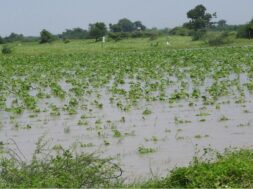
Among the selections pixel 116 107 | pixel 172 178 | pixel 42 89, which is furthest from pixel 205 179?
pixel 42 89

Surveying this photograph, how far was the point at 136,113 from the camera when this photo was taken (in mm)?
11703

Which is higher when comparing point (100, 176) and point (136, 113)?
point (100, 176)

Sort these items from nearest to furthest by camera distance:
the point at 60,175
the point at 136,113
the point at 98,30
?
the point at 60,175 < the point at 136,113 < the point at 98,30

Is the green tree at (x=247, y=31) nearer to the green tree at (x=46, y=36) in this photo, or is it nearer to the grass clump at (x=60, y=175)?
the green tree at (x=46, y=36)

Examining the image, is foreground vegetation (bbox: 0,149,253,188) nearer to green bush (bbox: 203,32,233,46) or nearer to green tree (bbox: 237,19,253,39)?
green bush (bbox: 203,32,233,46)

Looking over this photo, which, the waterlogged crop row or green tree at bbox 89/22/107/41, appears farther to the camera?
green tree at bbox 89/22/107/41

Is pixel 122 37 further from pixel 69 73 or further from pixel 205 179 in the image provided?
pixel 205 179

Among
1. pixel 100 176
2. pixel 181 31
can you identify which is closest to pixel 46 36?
pixel 181 31

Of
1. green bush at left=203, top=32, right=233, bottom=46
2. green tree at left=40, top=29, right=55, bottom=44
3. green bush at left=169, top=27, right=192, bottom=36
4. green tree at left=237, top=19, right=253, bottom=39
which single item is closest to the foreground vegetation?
green bush at left=203, top=32, right=233, bottom=46

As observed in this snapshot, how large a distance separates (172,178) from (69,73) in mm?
16370

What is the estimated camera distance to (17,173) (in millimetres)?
5945

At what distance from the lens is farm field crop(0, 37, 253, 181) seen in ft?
28.2

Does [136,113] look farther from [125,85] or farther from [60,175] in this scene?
[60,175]

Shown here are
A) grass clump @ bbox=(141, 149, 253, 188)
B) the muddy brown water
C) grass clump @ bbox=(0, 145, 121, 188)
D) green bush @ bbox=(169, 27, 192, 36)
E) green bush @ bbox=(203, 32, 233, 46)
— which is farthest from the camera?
green bush @ bbox=(169, 27, 192, 36)
